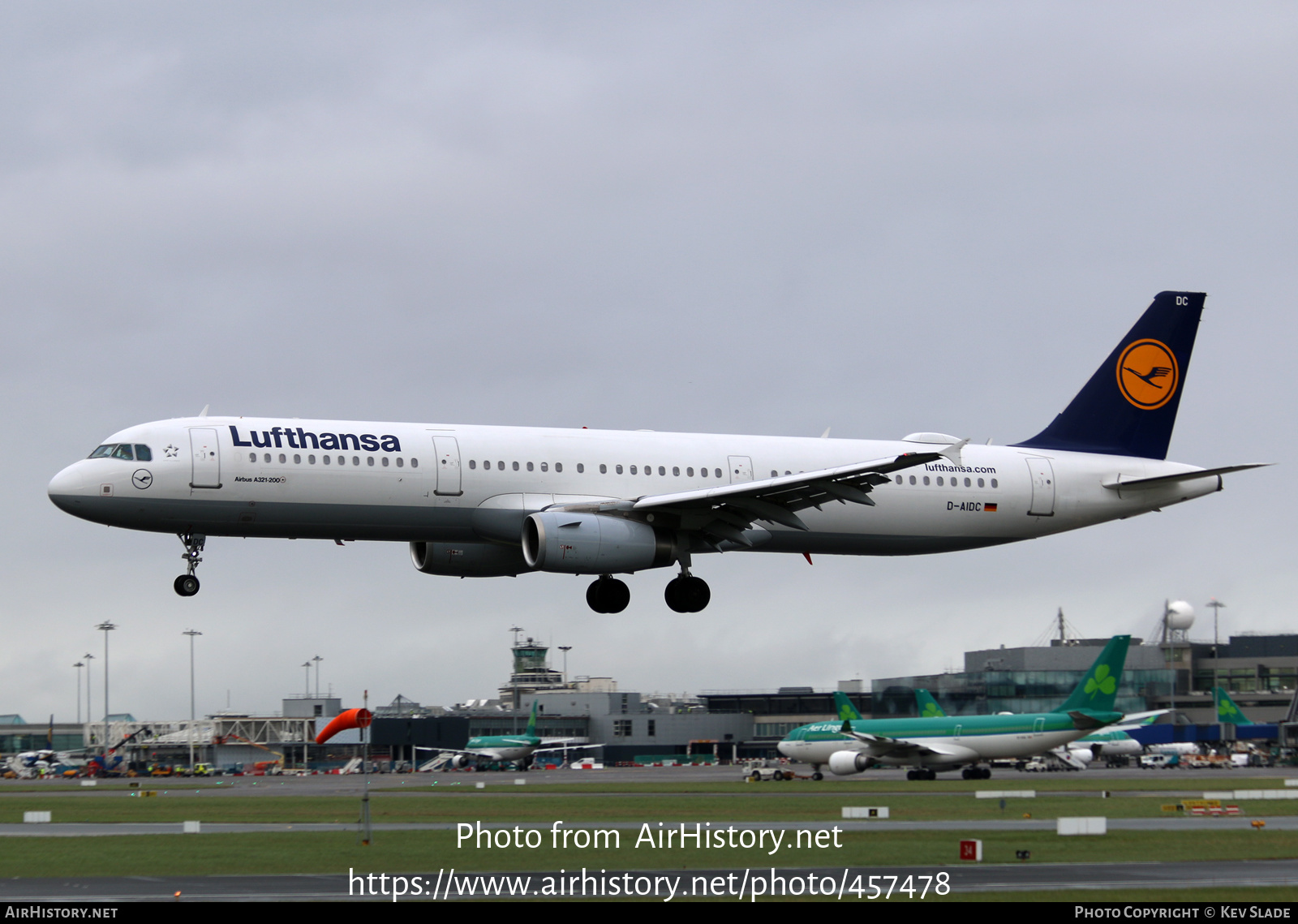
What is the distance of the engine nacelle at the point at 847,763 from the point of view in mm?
85438

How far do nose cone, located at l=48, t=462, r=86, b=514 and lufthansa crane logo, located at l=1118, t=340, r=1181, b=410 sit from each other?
36.4 m

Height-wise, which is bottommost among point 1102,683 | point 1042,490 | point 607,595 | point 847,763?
point 847,763

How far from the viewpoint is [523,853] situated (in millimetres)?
37844

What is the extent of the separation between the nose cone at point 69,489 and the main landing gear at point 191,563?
3.05 metres

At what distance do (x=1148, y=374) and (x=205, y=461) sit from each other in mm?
34493

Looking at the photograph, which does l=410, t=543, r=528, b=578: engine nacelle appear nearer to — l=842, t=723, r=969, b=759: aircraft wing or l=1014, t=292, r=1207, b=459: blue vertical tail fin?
l=1014, t=292, r=1207, b=459: blue vertical tail fin

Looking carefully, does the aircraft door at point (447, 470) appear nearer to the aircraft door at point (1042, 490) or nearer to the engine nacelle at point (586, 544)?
the engine nacelle at point (586, 544)

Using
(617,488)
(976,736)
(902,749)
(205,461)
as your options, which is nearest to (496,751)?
(902,749)

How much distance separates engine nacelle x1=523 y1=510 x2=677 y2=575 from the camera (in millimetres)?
45219

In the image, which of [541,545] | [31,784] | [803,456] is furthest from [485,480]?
[31,784]

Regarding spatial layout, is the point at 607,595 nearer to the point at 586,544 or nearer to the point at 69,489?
the point at 586,544

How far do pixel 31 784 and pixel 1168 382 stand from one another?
7440 cm

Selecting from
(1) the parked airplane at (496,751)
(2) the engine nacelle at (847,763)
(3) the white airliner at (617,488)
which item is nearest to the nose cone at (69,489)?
(3) the white airliner at (617,488)

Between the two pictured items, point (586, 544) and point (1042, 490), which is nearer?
point (586, 544)
